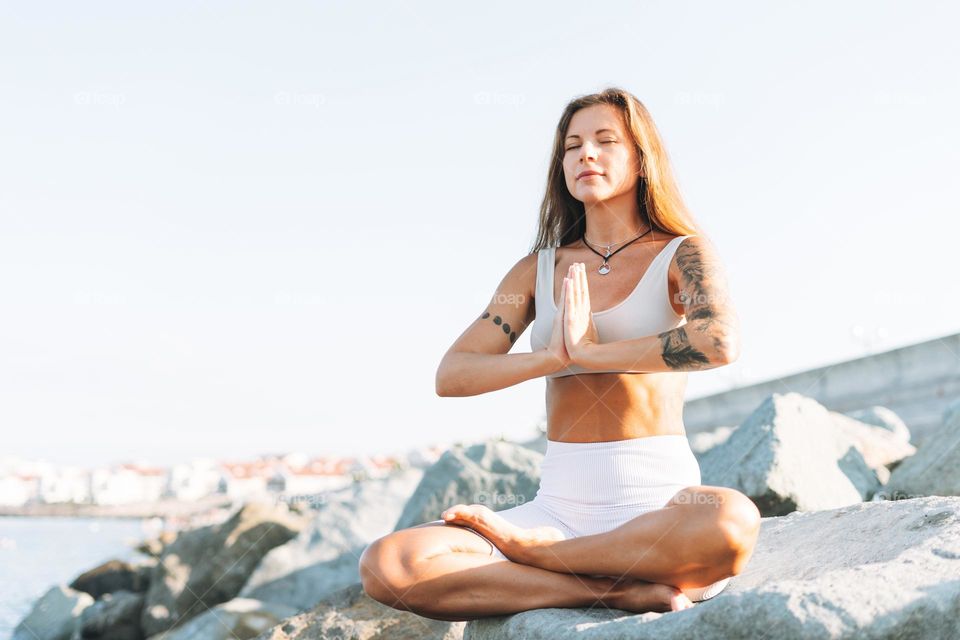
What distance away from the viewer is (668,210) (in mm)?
3781

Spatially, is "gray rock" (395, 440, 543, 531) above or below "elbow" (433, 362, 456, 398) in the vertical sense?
below

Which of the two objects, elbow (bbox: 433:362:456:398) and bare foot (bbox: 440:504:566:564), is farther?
elbow (bbox: 433:362:456:398)

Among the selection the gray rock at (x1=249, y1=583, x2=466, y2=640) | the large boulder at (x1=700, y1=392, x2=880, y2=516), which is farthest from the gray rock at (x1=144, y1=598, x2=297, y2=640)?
the large boulder at (x1=700, y1=392, x2=880, y2=516)

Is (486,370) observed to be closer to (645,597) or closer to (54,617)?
(645,597)

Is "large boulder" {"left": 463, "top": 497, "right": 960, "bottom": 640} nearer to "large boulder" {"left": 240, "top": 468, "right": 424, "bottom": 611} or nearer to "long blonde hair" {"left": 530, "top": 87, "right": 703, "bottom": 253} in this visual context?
"long blonde hair" {"left": 530, "top": 87, "right": 703, "bottom": 253}

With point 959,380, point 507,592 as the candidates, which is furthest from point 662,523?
point 959,380

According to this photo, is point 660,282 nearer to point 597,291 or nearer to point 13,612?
point 597,291

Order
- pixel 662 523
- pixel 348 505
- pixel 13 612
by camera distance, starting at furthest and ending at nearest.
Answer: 1. pixel 13 612
2. pixel 348 505
3. pixel 662 523

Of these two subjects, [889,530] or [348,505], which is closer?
[889,530]

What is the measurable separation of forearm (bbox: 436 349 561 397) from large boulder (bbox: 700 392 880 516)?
2.34 meters

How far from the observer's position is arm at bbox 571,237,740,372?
10.00 feet

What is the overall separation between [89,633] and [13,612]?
390cm

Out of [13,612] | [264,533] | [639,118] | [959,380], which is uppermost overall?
[639,118]

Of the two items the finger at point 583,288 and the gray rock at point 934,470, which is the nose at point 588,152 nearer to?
the finger at point 583,288
